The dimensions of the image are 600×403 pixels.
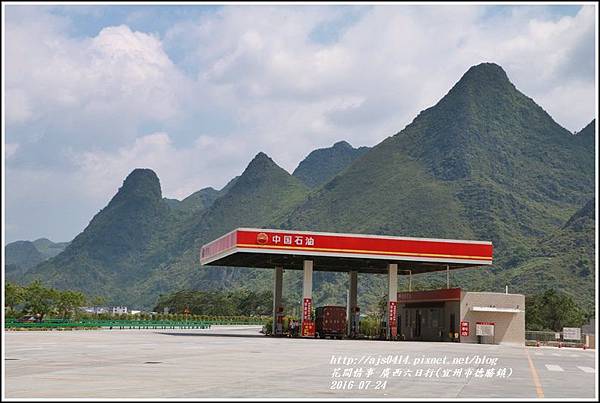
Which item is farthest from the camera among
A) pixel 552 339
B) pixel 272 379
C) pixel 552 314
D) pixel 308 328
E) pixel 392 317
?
pixel 552 314

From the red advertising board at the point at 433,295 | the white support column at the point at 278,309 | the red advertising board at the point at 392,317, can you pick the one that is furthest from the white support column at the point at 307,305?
the red advertising board at the point at 433,295

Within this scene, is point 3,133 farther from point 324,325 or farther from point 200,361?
point 324,325

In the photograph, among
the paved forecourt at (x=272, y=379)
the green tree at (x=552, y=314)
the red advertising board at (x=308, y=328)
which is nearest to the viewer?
the paved forecourt at (x=272, y=379)

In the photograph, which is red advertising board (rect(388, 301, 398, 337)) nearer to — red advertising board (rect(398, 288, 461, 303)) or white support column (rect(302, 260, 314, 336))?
red advertising board (rect(398, 288, 461, 303))

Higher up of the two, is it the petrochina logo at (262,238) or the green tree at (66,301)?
the petrochina logo at (262,238)

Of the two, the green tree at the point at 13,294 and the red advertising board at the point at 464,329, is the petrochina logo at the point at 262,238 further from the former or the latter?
the green tree at the point at 13,294

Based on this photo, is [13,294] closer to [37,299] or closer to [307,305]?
[37,299]

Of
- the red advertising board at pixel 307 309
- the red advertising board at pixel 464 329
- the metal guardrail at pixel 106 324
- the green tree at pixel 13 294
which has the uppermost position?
the green tree at pixel 13 294

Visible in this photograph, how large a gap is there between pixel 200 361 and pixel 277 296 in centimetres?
3793

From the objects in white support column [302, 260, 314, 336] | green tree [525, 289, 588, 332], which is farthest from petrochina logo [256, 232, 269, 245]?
green tree [525, 289, 588, 332]

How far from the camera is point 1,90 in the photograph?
28.2 feet

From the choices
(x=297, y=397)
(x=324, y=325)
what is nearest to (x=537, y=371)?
(x=297, y=397)

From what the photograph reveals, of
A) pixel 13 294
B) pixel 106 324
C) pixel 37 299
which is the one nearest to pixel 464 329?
pixel 106 324

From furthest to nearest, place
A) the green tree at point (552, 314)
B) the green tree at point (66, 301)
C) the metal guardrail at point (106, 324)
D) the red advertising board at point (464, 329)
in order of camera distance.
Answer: the green tree at point (552, 314) → the green tree at point (66, 301) → the metal guardrail at point (106, 324) → the red advertising board at point (464, 329)
